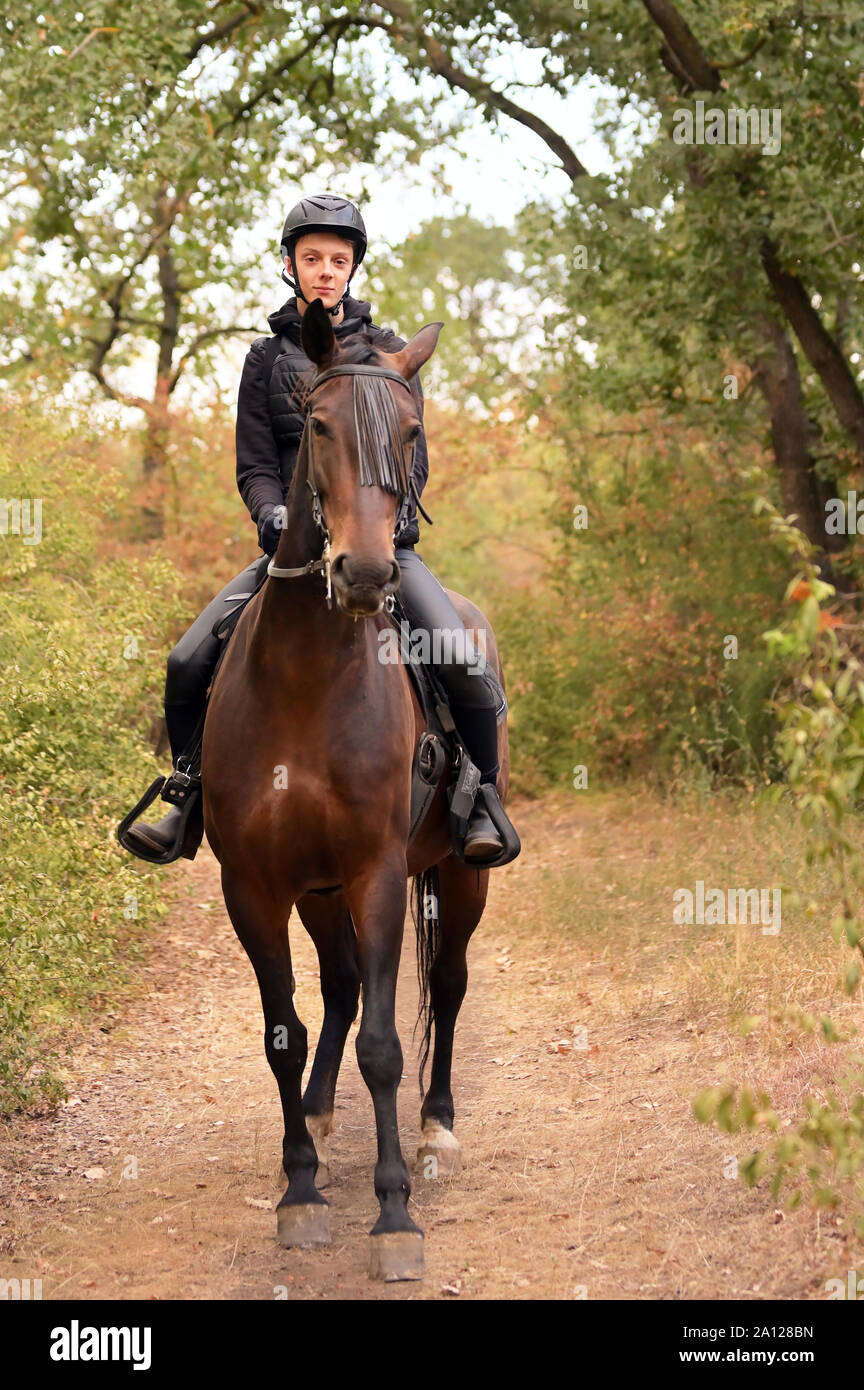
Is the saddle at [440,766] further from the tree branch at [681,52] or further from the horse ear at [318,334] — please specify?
the tree branch at [681,52]

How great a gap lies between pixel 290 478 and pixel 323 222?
0.97 m

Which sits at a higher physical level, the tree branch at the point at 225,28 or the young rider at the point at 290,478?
the tree branch at the point at 225,28

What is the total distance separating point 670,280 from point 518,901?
5353mm

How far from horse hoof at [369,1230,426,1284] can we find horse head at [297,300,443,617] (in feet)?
6.93

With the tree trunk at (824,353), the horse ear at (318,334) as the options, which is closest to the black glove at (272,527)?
the horse ear at (318,334)

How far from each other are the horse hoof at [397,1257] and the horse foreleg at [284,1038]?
413 mm

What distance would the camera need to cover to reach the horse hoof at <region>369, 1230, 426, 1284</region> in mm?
4457

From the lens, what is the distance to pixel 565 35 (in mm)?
11625

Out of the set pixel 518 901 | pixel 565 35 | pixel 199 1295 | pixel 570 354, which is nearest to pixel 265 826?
pixel 199 1295

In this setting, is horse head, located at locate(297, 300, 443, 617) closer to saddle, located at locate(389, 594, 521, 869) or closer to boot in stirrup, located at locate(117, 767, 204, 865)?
saddle, located at locate(389, 594, 521, 869)

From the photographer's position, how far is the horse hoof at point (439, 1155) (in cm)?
563

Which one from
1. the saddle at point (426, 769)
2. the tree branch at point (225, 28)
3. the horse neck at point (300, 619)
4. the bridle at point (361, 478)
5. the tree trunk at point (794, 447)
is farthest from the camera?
the tree branch at point (225, 28)

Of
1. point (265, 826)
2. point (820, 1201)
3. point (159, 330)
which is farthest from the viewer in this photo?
point (159, 330)
